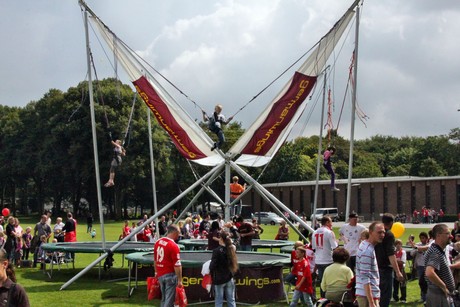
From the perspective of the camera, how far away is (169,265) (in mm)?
10023

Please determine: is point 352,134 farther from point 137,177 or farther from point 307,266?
point 137,177

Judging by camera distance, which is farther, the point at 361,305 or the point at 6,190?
the point at 6,190

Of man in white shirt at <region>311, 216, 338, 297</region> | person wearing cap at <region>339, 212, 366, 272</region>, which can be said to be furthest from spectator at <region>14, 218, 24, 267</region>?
person wearing cap at <region>339, 212, 366, 272</region>

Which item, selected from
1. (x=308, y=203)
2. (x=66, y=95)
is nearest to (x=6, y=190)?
(x=66, y=95)

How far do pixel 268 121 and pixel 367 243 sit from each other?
7646 millimetres

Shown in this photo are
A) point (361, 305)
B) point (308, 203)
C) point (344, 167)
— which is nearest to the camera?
point (361, 305)

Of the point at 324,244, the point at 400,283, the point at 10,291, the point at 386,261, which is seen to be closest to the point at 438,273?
the point at 386,261

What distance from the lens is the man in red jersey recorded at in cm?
997

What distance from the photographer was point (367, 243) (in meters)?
8.07

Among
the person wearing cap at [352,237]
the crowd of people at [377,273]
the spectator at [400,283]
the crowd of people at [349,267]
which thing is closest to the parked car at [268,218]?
the crowd of people at [349,267]

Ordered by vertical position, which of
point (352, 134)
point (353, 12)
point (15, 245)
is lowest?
point (15, 245)

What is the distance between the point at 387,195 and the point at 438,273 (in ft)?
189

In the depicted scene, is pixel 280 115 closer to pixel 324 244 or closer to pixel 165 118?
pixel 165 118

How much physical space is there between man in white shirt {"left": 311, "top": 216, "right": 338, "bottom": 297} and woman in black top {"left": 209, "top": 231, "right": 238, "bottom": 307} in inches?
97.4
